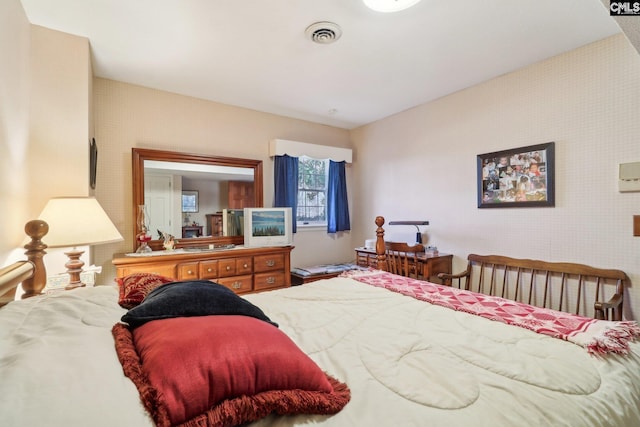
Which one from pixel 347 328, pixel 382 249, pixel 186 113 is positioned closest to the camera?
pixel 347 328

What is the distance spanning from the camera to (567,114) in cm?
229

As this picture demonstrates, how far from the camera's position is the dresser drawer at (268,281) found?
2.99 metres

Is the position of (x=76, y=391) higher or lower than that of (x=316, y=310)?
higher

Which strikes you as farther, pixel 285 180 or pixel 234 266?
pixel 285 180

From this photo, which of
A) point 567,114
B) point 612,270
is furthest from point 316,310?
point 567,114

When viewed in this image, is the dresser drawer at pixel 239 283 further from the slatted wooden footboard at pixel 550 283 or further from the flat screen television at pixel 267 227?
the slatted wooden footboard at pixel 550 283

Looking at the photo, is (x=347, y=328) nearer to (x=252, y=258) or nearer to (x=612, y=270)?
(x=252, y=258)

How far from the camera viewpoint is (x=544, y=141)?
2.42 meters

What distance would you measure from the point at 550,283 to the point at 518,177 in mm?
912

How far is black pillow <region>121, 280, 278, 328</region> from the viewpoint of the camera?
0.83 metres

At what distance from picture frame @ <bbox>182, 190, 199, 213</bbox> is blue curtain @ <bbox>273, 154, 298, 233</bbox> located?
91 cm

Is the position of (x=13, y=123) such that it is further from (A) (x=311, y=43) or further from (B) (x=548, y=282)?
(B) (x=548, y=282)

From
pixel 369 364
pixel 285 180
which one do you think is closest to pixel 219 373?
pixel 369 364

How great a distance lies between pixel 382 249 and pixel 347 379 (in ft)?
6.16
